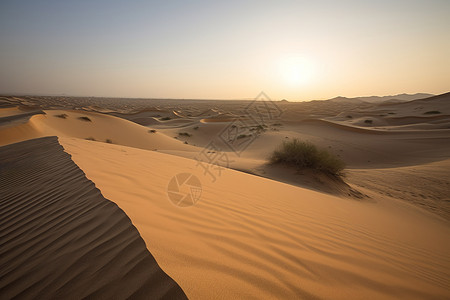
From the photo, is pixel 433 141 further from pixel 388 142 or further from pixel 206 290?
pixel 206 290

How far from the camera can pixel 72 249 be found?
1.62 m

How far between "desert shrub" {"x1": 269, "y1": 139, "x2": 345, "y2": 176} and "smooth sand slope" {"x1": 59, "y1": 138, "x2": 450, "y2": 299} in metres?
2.74

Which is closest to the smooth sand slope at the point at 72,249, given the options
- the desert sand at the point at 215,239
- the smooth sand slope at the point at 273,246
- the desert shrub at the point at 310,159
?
the desert sand at the point at 215,239

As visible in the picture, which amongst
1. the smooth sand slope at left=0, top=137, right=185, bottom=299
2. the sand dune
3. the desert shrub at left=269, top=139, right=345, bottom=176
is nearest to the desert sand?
the smooth sand slope at left=0, top=137, right=185, bottom=299

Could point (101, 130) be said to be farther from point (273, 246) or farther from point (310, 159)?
point (273, 246)

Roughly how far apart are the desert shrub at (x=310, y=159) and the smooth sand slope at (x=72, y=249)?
5.89m

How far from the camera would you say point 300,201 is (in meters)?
3.87

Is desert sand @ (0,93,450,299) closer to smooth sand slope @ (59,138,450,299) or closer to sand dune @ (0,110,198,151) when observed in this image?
smooth sand slope @ (59,138,450,299)

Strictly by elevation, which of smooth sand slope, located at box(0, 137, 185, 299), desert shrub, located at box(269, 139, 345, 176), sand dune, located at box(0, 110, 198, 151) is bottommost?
sand dune, located at box(0, 110, 198, 151)

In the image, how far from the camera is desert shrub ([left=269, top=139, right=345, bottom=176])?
6445 mm

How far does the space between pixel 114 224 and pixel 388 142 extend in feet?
53.7

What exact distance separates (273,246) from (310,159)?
17.2ft

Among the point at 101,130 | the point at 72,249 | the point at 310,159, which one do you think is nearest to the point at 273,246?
the point at 72,249

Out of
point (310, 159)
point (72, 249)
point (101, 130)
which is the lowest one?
point (101, 130)
